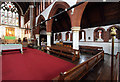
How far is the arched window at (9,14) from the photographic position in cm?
1461

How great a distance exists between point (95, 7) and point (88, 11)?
72 centimetres

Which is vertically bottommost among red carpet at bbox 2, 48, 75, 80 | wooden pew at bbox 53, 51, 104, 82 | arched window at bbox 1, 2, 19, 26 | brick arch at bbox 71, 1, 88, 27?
red carpet at bbox 2, 48, 75, 80

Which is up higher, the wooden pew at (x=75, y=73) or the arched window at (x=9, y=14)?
the arched window at (x=9, y=14)

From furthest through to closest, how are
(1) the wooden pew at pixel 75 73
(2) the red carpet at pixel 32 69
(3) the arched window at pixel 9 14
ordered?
(3) the arched window at pixel 9 14 → (2) the red carpet at pixel 32 69 → (1) the wooden pew at pixel 75 73

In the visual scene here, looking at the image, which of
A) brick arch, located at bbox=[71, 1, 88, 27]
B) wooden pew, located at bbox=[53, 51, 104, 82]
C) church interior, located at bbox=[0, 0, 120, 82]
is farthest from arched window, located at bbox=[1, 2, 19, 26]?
wooden pew, located at bbox=[53, 51, 104, 82]

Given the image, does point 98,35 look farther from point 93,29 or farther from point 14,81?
point 14,81

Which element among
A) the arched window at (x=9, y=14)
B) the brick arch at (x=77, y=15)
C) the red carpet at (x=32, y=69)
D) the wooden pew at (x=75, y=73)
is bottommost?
the red carpet at (x=32, y=69)

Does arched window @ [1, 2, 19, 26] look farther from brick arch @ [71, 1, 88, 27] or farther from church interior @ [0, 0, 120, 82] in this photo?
brick arch @ [71, 1, 88, 27]

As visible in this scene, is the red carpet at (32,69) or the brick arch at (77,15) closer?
the red carpet at (32,69)

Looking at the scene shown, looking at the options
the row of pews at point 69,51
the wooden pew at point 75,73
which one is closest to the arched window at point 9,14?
the row of pews at point 69,51

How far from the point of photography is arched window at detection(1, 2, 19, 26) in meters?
14.6

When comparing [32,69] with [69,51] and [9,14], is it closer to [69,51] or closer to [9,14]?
[69,51]

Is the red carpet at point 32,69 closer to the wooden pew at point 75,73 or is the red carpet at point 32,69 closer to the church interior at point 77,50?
the church interior at point 77,50

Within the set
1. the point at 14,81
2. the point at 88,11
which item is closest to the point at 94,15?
the point at 88,11
